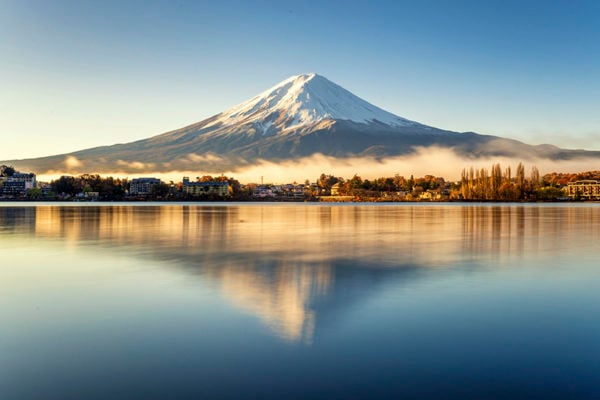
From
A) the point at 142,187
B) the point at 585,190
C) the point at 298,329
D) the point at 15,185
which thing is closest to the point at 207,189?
the point at 142,187

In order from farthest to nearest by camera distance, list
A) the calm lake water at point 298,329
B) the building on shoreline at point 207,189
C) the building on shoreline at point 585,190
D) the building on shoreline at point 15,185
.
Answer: the building on shoreline at point 15,185 → the building on shoreline at point 207,189 → the building on shoreline at point 585,190 → the calm lake water at point 298,329

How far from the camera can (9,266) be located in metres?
13.3

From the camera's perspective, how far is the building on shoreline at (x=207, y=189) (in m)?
170

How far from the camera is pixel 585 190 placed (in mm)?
167750

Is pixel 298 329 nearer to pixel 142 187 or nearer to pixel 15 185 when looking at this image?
pixel 142 187

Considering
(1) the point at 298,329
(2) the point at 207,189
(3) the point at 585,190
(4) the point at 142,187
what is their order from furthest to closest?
(4) the point at 142,187 < (2) the point at 207,189 < (3) the point at 585,190 < (1) the point at 298,329

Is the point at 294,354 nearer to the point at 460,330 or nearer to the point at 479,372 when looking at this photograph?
the point at 479,372

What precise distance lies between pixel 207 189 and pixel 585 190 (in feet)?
409

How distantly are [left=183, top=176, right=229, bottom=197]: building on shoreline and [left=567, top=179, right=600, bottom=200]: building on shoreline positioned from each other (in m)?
Answer: 113

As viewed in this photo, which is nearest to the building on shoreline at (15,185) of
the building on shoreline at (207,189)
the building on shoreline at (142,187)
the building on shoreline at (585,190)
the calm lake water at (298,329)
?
the building on shoreline at (142,187)

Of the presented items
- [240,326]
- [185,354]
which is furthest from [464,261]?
[185,354]

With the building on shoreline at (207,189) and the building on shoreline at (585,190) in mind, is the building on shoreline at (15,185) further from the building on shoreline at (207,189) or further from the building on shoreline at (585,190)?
A: the building on shoreline at (585,190)

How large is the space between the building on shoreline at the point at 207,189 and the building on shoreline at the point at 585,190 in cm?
11278

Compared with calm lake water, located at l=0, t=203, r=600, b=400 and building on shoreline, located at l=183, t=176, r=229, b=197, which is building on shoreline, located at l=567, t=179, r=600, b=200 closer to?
building on shoreline, located at l=183, t=176, r=229, b=197
